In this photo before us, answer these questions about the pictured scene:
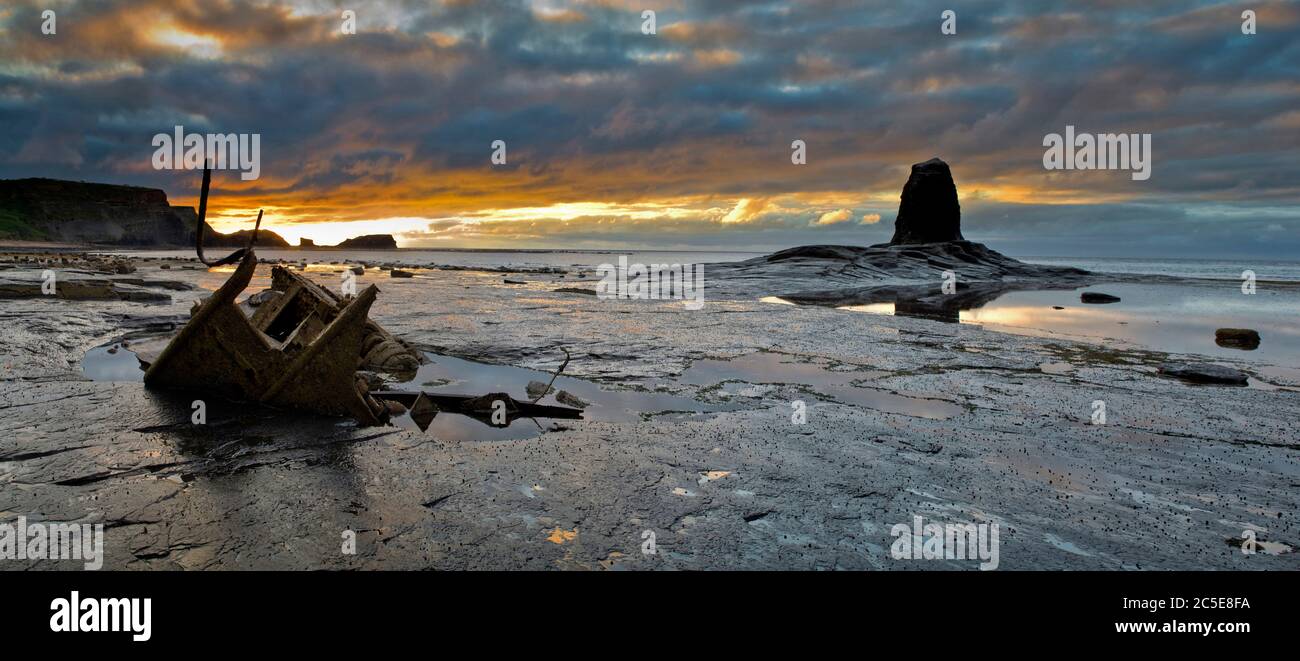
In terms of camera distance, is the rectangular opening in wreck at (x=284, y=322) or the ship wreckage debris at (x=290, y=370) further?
the rectangular opening in wreck at (x=284, y=322)

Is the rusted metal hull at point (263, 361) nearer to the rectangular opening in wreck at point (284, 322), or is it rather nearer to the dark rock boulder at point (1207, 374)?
the rectangular opening in wreck at point (284, 322)

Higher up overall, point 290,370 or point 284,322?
point 284,322

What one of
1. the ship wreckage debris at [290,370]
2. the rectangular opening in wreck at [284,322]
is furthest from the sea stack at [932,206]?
the ship wreckage debris at [290,370]

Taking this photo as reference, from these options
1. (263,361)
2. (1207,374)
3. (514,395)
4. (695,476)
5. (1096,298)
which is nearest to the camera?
(695,476)

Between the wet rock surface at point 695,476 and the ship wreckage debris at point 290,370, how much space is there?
0.74 ft

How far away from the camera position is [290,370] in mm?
5797

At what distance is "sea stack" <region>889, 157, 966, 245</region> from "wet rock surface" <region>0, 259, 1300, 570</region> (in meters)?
43.9

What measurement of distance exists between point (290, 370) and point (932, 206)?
5107cm

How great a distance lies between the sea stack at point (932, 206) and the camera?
158 feet

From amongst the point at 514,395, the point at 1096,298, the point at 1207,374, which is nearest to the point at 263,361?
the point at 514,395

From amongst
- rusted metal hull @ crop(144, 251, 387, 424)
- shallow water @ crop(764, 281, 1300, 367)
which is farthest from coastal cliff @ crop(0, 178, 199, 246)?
shallow water @ crop(764, 281, 1300, 367)

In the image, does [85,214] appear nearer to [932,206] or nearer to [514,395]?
[932,206]

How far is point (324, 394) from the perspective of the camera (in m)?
5.75
